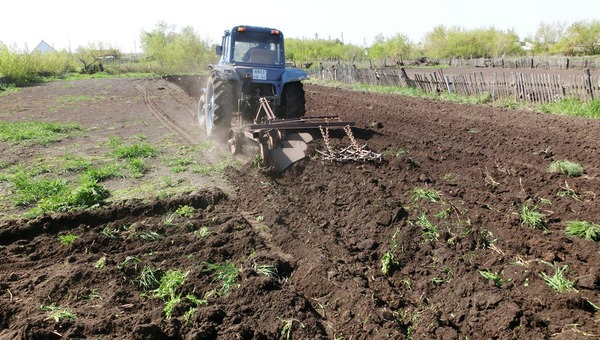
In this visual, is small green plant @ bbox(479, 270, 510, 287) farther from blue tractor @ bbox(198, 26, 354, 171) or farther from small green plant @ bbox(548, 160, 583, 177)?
blue tractor @ bbox(198, 26, 354, 171)

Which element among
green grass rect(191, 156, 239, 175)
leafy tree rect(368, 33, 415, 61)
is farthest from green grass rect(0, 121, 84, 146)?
leafy tree rect(368, 33, 415, 61)

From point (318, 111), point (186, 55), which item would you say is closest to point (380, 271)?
point (318, 111)

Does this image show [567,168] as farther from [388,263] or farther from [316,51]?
[316,51]

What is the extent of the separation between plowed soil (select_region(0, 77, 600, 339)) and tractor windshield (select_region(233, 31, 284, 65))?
280 cm

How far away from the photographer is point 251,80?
29.0 feet

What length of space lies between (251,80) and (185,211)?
13.5 ft

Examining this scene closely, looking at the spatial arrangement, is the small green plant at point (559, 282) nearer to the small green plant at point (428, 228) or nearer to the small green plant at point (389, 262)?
the small green plant at point (428, 228)

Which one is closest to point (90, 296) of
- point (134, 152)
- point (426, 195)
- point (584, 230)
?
point (426, 195)

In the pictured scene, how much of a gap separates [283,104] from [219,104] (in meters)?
1.39

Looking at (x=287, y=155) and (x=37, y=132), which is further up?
(x=37, y=132)

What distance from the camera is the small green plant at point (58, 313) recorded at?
3.15 metres

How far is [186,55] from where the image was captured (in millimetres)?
45594

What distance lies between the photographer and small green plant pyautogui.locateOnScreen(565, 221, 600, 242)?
172 inches

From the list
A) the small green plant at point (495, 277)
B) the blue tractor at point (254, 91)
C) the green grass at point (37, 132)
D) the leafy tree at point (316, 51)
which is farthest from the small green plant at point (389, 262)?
the leafy tree at point (316, 51)
